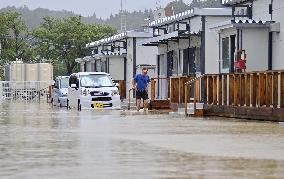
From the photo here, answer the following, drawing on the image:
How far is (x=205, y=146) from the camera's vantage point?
525 inches

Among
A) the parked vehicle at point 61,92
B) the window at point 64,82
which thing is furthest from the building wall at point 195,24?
the window at point 64,82

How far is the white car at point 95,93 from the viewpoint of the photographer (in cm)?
3591

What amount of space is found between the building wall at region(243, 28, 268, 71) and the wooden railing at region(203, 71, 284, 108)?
4.41m

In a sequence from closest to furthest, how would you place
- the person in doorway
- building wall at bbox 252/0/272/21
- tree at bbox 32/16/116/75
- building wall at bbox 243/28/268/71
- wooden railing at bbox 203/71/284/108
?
wooden railing at bbox 203/71/284/108 < building wall at bbox 243/28/268/71 < building wall at bbox 252/0/272/21 < the person in doorway < tree at bbox 32/16/116/75

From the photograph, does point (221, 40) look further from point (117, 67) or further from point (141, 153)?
point (117, 67)

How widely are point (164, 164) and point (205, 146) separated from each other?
3.23m

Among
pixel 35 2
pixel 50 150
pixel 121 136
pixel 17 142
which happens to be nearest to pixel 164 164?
pixel 50 150

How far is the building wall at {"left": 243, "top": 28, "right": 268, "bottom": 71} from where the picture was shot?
32656 millimetres

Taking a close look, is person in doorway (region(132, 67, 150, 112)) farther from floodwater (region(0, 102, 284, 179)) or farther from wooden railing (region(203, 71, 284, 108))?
floodwater (region(0, 102, 284, 179))

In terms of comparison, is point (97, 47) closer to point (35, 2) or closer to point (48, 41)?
point (48, 41)

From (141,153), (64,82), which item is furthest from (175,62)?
(141,153)

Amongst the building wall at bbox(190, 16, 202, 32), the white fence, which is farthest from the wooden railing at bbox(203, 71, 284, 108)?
the white fence

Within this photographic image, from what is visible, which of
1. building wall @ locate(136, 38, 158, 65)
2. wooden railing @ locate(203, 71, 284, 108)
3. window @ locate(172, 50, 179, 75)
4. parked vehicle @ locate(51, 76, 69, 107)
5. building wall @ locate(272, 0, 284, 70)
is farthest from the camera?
building wall @ locate(136, 38, 158, 65)

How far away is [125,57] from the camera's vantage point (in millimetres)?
59406
